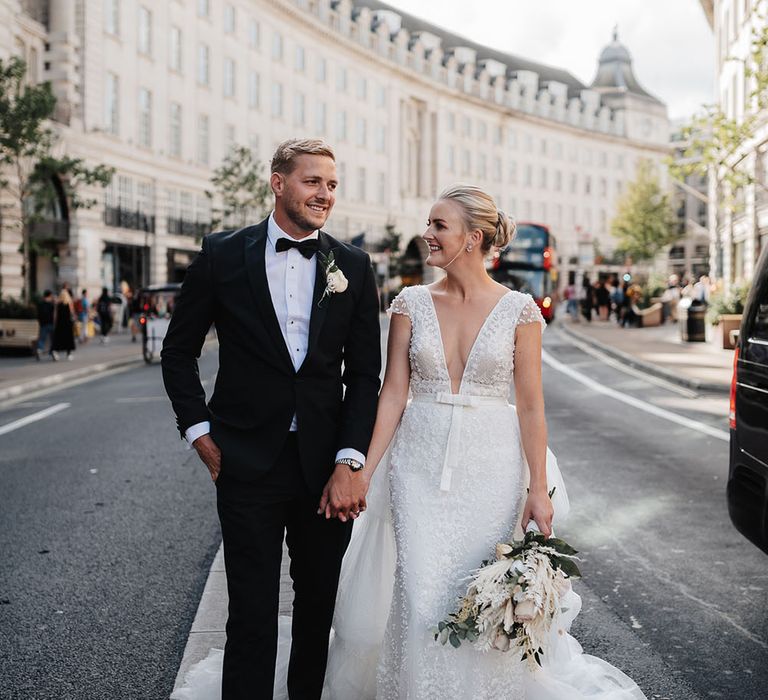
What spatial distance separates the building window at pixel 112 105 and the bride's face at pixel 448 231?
3916 cm

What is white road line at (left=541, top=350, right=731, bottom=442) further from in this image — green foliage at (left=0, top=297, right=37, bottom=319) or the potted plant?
green foliage at (left=0, top=297, right=37, bottom=319)

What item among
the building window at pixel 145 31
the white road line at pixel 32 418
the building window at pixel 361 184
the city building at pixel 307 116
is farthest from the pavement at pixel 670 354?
the building window at pixel 361 184

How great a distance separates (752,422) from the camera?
15.0 ft

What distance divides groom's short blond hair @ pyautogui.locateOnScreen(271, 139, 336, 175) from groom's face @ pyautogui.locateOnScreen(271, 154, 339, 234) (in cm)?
1

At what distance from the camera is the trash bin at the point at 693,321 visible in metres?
26.5

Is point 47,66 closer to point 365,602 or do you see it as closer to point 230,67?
point 230,67

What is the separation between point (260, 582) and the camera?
10.2 feet

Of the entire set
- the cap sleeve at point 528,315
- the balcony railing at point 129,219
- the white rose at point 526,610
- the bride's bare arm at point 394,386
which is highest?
the balcony railing at point 129,219

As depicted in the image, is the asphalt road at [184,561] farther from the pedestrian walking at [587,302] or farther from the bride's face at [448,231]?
the pedestrian walking at [587,302]

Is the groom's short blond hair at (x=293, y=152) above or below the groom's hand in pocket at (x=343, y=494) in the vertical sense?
above

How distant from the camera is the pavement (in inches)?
661

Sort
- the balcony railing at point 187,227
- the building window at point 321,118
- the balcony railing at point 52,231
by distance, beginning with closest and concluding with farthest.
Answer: the balcony railing at point 52,231 → the balcony railing at point 187,227 → the building window at point 321,118

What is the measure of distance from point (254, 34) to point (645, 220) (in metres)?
34.2

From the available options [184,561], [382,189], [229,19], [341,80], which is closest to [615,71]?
[382,189]
